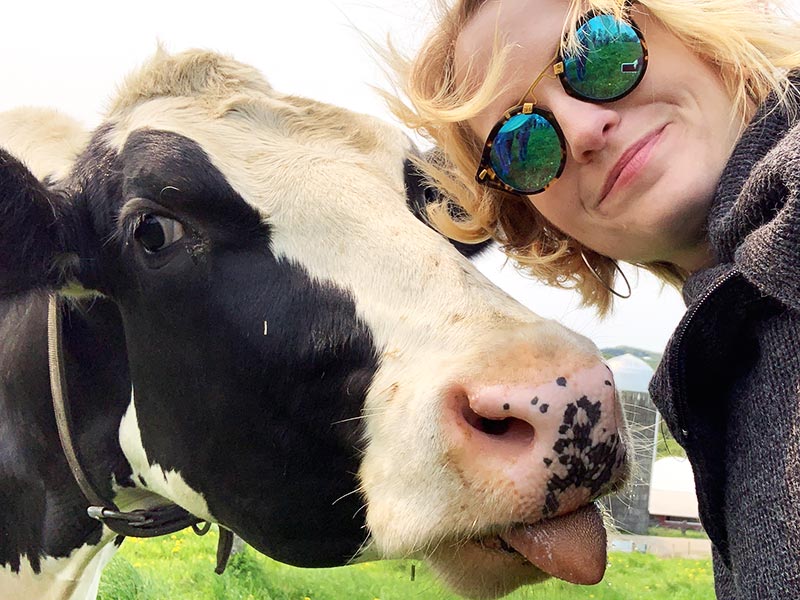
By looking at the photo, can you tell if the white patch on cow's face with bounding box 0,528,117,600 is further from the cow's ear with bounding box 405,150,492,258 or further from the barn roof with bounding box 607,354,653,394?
the barn roof with bounding box 607,354,653,394

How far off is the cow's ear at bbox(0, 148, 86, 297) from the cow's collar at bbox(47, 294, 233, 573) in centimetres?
11

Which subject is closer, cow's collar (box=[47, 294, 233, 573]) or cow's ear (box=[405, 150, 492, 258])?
cow's ear (box=[405, 150, 492, 258])

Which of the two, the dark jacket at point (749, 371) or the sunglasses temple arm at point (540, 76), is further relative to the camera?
the sunglasses temple arm at point (540, 76)

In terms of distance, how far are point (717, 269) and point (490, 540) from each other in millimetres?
693

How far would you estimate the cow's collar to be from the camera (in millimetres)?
Result: 2172

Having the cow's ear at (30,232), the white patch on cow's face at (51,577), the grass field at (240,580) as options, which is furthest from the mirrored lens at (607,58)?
the grass field at (240,580)

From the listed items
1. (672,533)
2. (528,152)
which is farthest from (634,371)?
(672,533)

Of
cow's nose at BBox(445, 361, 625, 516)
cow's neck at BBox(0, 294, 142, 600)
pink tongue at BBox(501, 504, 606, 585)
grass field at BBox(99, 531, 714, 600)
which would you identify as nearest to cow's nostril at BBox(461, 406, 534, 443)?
cow's nose at BBox(445, 361, 625, 516)

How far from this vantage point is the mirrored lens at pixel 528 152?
168cm

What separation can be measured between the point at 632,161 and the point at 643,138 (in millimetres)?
53

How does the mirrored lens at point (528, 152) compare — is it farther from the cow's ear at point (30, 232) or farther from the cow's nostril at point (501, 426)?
the cow's ear at point (30, 232)

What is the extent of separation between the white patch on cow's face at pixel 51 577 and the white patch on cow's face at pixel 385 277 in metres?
1.36

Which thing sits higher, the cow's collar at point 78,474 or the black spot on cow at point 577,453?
the black spot on cow at point 577,453

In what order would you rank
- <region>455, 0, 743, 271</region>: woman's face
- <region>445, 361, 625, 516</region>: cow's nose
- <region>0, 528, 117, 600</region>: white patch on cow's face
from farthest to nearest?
<region>0, 528, 117, 600</region>: white patch on cow's face < <region>455, 0, 743, 271</region>: woman's face < <region>445, 361, 625, 516</region>: cow's nose
